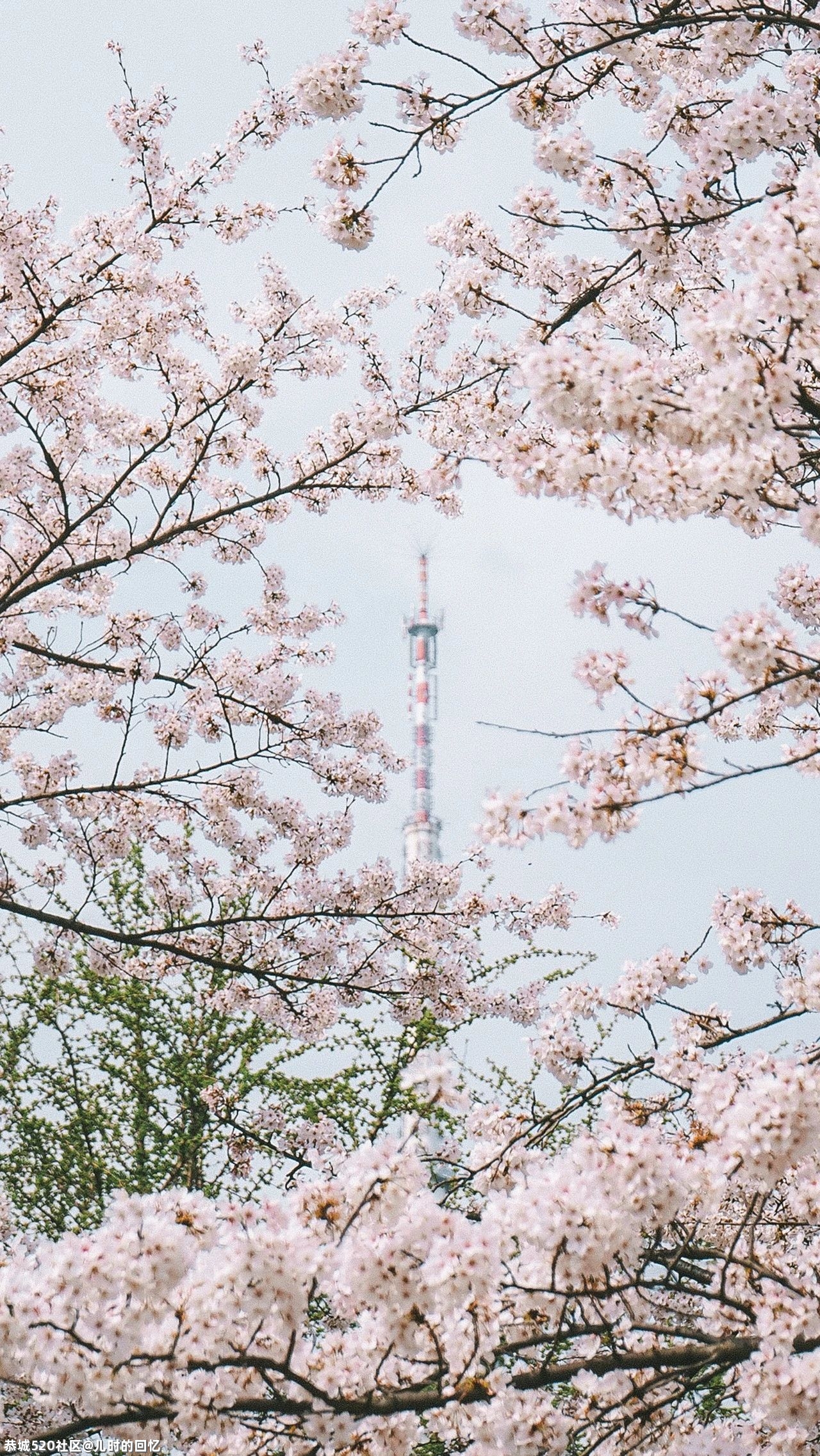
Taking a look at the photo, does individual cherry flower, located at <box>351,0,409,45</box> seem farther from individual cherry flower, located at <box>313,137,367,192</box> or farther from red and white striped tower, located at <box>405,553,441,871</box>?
red and white striped tower, located at <box>405,553,441,871</box>

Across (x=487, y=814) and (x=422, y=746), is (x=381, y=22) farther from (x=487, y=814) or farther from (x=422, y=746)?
(x=422, y=746)

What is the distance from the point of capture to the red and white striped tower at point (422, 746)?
71438 millimetres

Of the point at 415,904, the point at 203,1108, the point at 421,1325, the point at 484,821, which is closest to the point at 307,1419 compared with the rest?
the point at 421,1325

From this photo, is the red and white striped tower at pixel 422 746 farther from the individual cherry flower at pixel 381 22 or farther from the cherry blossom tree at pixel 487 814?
the individual cherry flower at pixel 381 22

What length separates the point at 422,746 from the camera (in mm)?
71625

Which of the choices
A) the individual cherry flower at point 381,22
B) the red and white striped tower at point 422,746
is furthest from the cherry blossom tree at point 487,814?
the red and white striped tower at point 422,746

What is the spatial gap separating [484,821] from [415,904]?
4.46m

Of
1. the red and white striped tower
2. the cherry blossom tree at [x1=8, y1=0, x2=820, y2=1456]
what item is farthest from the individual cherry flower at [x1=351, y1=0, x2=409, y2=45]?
the red and white striped tower

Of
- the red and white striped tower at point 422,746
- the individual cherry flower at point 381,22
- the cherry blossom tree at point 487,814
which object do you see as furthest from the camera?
the red and white striped tower at point 422,746

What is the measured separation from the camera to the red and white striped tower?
234 feet

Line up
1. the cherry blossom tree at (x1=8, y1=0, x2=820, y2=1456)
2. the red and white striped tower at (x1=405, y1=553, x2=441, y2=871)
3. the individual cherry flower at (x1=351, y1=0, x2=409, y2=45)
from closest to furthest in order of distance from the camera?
the cherry blossom tree at (x1=8, y1=0, x2=820, y2=1456)
the individual cherry flower at (x1=351, y1=0, x2=409, y2=45)
the red and white striped tower at (x1=405, y1=553, x2=441, y2=871)

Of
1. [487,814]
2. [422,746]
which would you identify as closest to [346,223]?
[487,814]

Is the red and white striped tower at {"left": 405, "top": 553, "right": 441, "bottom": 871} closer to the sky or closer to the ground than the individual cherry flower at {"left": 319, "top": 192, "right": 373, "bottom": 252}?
closer to the sky

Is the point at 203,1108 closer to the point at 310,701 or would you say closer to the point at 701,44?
Result: the point at 310,701
